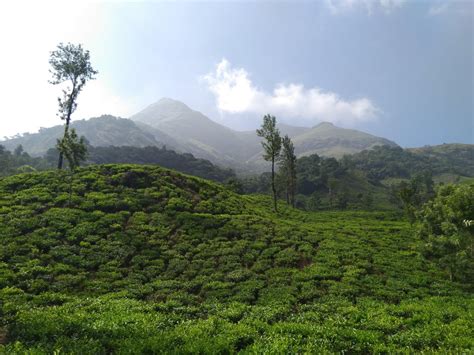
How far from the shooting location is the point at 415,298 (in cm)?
2278

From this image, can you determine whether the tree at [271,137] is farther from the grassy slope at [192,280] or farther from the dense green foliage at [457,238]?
the dense green foliage at [457,238]

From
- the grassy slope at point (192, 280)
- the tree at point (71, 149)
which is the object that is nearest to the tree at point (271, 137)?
the grassy slope at point (192, 280)

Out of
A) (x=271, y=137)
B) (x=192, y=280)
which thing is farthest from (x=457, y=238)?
(x=271, y=137)

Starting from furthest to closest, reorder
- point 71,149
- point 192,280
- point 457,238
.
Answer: point 71,149
point 457,238
point 192,280

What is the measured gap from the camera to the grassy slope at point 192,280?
15.2 m

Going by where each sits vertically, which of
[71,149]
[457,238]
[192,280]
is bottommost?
[192,280]

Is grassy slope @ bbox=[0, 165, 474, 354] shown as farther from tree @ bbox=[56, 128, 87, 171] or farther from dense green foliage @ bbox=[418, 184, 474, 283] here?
tree @ bbox=[56, 128, 87, 171]

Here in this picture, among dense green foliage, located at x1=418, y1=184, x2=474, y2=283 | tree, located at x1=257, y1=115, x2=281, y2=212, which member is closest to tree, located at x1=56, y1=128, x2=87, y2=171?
tree, located at x1=257, y1=115, x2=281, y2=212

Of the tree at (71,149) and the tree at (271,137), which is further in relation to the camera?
the tree at (271,137)

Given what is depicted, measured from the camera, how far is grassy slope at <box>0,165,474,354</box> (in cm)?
1517

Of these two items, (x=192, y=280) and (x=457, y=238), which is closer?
(x=192, y=280)

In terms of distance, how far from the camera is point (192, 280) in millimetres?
26219

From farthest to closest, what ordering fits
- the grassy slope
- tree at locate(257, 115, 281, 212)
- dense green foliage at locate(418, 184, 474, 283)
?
tree at locate(257, 115, 281, 212) → dense green foliage at locate(418, 184, 474, 283) → the grassy slope

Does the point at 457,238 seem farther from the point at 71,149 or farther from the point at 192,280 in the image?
the point at 71,149
